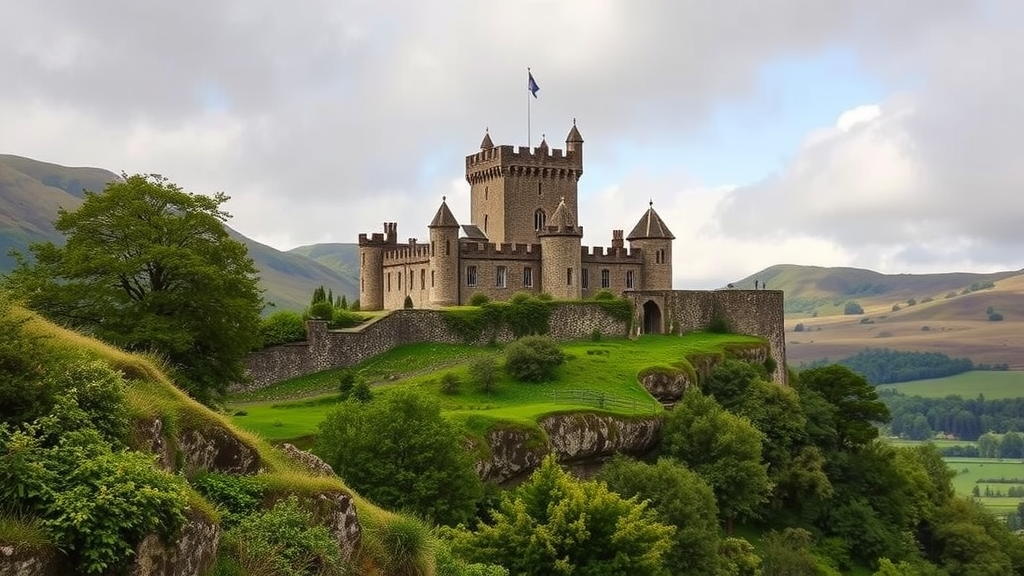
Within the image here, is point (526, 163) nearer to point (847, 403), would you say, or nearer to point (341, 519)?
point (847, 403)

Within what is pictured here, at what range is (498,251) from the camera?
75.6 m

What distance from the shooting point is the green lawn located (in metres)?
47.7

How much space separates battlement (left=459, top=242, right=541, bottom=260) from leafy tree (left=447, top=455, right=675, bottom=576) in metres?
40.2

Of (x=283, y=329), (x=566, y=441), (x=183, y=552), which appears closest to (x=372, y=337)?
(x=283, y=329)

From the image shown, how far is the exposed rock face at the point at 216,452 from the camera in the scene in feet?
61.0

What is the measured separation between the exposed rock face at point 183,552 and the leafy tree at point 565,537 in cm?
1764

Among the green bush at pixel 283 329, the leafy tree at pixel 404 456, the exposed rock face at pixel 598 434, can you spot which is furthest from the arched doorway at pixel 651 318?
the leafy tree at pixel 404 456

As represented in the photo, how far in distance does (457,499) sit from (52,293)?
14.7 m

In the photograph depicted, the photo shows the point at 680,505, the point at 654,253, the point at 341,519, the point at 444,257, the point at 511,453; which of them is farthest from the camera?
the point at 654,253

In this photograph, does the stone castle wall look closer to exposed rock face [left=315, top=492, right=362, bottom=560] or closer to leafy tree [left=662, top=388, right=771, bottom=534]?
leafy tree [left=662, top=388, right=771, bottom=534]

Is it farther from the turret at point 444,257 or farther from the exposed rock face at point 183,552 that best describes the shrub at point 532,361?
the exposed rock face at point 183,552

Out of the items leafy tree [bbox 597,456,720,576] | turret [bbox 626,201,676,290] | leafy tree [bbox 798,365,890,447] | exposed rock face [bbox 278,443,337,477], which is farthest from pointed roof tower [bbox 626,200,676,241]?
exposed rock face [bbox 278,443,337,477]

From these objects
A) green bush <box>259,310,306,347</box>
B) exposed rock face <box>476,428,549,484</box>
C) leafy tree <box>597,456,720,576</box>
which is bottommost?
leafy tree <box>597,456,720,576</box>

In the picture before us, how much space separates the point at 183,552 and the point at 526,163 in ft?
223
